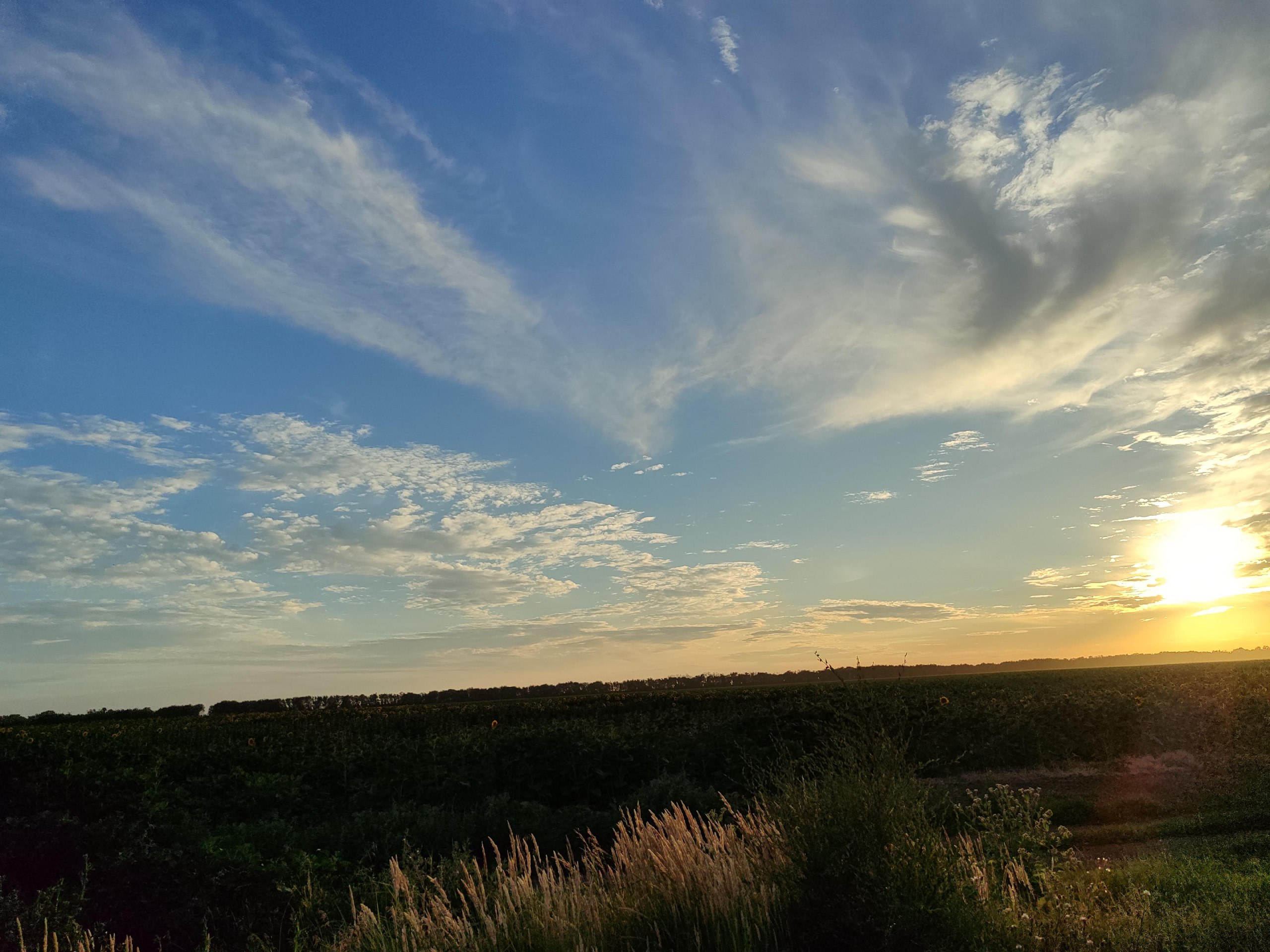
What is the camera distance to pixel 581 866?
39.3 feet

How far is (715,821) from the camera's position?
8.68 meters

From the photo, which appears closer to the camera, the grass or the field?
the grass

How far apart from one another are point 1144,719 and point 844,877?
74.8 feet

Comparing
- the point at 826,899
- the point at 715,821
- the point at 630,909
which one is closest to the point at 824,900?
the point at 826,899

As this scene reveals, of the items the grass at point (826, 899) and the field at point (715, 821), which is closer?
the grass at point (826, 899)

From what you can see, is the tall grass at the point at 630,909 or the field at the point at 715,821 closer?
the tall grass at the point at 630,909

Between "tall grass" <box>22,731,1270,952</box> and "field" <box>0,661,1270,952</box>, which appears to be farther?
"field" <box>0,661,1270,952</box>

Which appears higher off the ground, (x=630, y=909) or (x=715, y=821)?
(x=715, y=821)

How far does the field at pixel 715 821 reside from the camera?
661cm

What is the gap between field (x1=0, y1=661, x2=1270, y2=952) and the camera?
21.7ft

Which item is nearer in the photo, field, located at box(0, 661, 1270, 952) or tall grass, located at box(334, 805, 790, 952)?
tall grass, located at box(334, 805, 790, 952)

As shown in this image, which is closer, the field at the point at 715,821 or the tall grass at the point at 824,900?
the tall grass at the point at 824,900

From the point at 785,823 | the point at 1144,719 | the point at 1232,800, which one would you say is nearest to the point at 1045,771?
the point at 1232,800

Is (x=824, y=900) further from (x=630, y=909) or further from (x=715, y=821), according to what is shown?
(x=715, y=821)
